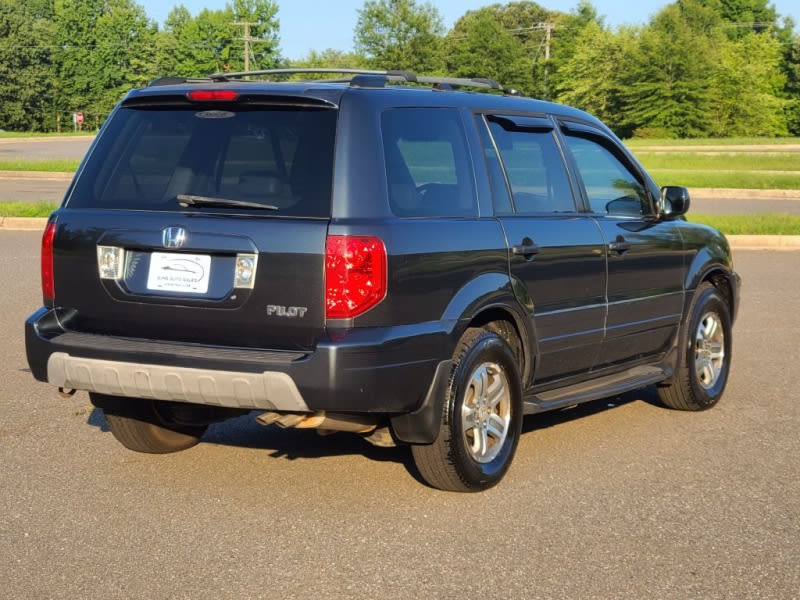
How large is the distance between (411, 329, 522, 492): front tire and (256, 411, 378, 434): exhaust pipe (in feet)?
1.25

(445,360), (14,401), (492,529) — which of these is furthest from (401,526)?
(14,401)

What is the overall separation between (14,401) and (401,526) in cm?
347

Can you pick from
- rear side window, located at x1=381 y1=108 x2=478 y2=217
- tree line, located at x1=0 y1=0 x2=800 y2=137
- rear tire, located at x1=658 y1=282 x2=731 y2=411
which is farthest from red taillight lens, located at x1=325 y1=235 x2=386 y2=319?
tree line, located at x1=0 y1=0 x2=800 y2=137

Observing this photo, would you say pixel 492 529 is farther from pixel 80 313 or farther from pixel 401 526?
pixel 80 313

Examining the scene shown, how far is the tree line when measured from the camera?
3337 inches

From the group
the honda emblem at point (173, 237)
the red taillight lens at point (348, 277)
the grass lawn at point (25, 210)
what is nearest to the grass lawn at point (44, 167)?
the grass lawn at point (25, 210)

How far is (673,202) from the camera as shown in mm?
7715

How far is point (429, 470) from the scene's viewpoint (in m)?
5.88

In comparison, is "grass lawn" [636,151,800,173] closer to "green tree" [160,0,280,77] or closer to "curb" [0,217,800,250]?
"curb" [0,217,800,250]

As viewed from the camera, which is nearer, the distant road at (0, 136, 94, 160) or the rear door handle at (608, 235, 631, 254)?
the rear door handle at (608, 235, 631, 254)

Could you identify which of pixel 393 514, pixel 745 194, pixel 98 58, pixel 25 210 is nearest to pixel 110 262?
pixel 393 514

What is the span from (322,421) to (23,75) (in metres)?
102

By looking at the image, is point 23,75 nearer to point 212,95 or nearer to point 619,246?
point 619,246

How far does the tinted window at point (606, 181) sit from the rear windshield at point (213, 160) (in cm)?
212
